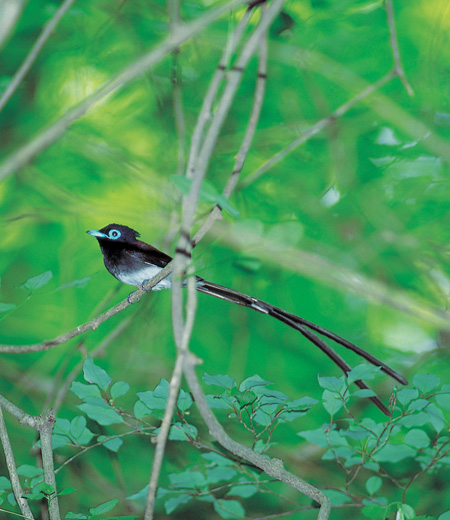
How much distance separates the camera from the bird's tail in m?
0.71

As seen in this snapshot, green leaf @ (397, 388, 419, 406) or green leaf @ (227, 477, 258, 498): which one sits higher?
green leaf @ (397, 388, 419, 406)

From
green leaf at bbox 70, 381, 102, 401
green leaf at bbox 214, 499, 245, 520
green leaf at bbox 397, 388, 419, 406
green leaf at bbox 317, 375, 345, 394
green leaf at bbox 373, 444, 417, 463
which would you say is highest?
green leaf at bbox 317, 375, 345, 394

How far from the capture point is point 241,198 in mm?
1027

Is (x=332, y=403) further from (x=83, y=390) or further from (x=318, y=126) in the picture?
(x=318, y=126)

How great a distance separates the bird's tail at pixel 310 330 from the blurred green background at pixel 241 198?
0.14 metres

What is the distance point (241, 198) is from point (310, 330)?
1.17 ft

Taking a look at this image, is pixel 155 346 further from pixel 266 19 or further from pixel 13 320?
pixel 266 19

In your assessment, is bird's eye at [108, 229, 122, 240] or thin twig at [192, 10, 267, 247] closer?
thin twig at [192, 10, 267, 247]

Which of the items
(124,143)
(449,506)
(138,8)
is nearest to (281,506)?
(449,506)

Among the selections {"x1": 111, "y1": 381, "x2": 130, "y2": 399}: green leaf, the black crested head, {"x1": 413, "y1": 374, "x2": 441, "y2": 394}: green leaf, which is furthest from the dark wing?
{"x1": 413, "y1": 374, "x2": 441, "y2": 394}: green leaf

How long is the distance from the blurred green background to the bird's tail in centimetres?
14

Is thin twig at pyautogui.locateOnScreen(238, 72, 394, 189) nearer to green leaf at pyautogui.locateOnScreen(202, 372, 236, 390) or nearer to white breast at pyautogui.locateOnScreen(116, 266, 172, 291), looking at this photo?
white breast at pyautogui.locateOnScreen(116, 266, 172, 291)

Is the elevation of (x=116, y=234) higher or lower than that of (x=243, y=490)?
higher

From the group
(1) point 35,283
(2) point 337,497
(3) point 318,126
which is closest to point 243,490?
(2) point 337,497
